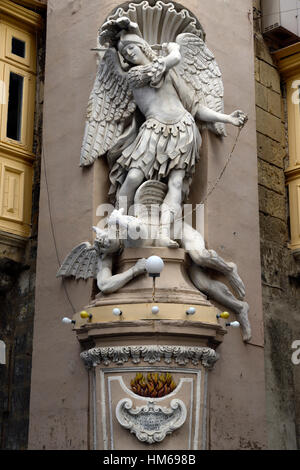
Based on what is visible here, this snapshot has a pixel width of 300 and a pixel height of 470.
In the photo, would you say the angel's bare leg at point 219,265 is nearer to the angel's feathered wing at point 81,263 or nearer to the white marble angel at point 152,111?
the white marble angel at point 152,111

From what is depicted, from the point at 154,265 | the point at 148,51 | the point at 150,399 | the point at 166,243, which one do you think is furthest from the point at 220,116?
the point at 150,399

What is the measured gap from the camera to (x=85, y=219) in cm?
834

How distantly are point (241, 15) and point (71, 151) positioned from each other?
254 centimetres

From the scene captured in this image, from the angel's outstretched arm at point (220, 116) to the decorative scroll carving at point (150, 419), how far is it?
2.76 meters

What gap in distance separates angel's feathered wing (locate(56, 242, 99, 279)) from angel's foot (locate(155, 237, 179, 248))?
66 cm

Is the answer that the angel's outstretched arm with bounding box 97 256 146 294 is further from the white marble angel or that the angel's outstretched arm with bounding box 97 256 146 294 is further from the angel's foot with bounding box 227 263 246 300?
the angel's foot with bounding box 227 263 246 300

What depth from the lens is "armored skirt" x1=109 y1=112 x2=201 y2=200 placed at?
7.99 metres

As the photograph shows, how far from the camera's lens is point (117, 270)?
312 inches

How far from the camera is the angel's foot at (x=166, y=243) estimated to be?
773 cm

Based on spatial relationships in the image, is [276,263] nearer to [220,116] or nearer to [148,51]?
[220,116]

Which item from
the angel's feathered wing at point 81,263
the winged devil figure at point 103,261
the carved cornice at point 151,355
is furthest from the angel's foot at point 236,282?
the angel's feathered wing at point 81,263
